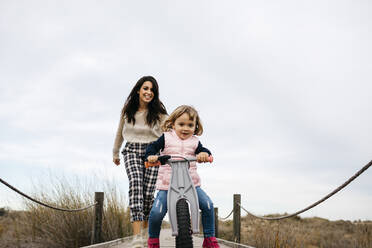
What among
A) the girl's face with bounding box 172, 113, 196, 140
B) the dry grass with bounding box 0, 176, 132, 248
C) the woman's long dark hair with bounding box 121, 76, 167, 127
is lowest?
the dry grass with bounding box 0, 176, 132, 248

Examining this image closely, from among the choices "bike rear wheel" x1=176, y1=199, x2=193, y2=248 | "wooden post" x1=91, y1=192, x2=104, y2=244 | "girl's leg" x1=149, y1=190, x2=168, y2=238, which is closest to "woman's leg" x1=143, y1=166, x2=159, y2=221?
"girl's leg" x1=149, y1=190, x2=168, y2=238

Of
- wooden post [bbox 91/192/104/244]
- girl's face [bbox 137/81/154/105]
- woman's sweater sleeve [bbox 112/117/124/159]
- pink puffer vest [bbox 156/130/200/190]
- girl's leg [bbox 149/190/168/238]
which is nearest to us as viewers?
girl's leg [bbox 149/190/168/238]

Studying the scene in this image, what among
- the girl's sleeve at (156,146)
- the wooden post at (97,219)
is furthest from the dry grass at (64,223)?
the girl's sleeve at (156,146)

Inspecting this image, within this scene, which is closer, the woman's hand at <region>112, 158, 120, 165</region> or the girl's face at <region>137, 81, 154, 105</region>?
the girl's face at <region>137, 81, 154, 105</region>

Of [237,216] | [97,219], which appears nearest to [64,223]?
[97,219]

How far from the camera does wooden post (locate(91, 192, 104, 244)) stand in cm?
583

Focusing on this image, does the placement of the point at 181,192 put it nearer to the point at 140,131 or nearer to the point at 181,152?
the point at 181,152

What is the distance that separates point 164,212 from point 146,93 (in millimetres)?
1869

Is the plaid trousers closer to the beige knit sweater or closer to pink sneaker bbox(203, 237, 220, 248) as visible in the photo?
the beige knit sweater

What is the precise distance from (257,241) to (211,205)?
11.4ft

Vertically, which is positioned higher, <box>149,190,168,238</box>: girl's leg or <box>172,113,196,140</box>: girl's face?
<box>172,113,196,140</box>: girl's face

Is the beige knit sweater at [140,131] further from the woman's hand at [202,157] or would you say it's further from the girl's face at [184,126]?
the woman's hand at [202,157]

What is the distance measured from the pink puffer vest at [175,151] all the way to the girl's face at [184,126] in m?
0.05

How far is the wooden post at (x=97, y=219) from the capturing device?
229 inches
